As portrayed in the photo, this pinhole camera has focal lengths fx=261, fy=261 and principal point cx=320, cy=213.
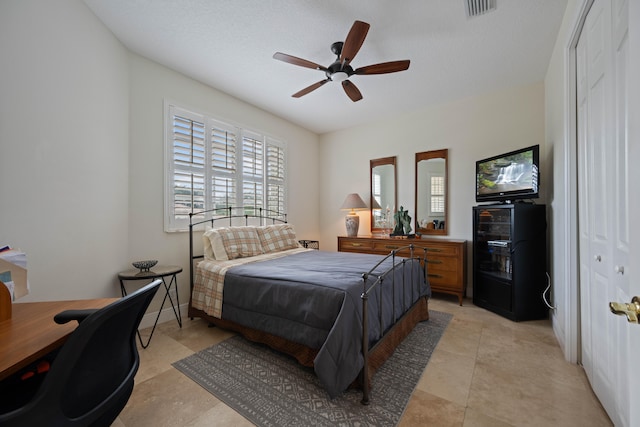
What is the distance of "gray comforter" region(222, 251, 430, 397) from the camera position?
156 cm

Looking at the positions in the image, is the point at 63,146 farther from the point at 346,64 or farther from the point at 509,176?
the point at 509,176

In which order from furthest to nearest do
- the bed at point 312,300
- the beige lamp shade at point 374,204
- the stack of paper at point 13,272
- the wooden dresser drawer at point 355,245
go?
the beige lamp shade at point 374,204 → the wooden dresser drawer at point 355,245 → the bed at point 312,300 → the stack of paper at point 13,272

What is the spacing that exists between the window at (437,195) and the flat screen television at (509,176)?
55 cm

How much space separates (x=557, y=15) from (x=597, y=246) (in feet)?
6.43

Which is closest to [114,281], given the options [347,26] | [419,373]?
[419,373]

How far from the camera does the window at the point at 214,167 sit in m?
3.05

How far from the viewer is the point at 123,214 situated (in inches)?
102

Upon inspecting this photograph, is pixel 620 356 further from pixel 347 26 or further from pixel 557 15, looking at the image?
pixel 347 26

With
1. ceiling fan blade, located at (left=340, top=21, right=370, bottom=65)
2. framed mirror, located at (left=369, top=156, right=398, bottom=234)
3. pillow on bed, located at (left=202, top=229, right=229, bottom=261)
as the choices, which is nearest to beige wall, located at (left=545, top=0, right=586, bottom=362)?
ceiling fan blade, located at (left=340, top=21, right=370, bottom=65)

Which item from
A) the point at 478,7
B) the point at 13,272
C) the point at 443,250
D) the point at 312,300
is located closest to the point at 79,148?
the point at 13,272

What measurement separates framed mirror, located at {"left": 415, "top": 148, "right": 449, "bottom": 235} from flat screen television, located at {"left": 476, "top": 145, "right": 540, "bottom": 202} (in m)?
0.54

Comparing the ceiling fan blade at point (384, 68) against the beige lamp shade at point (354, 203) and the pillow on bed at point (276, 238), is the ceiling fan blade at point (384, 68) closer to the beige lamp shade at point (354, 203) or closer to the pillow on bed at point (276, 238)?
the pillow on bed at point (276, 238)

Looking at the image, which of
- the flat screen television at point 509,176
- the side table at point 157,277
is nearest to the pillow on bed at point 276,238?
the side table at point 157,277

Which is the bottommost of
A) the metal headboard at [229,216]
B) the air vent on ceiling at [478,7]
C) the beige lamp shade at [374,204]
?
the metal headboard at [229,216]
